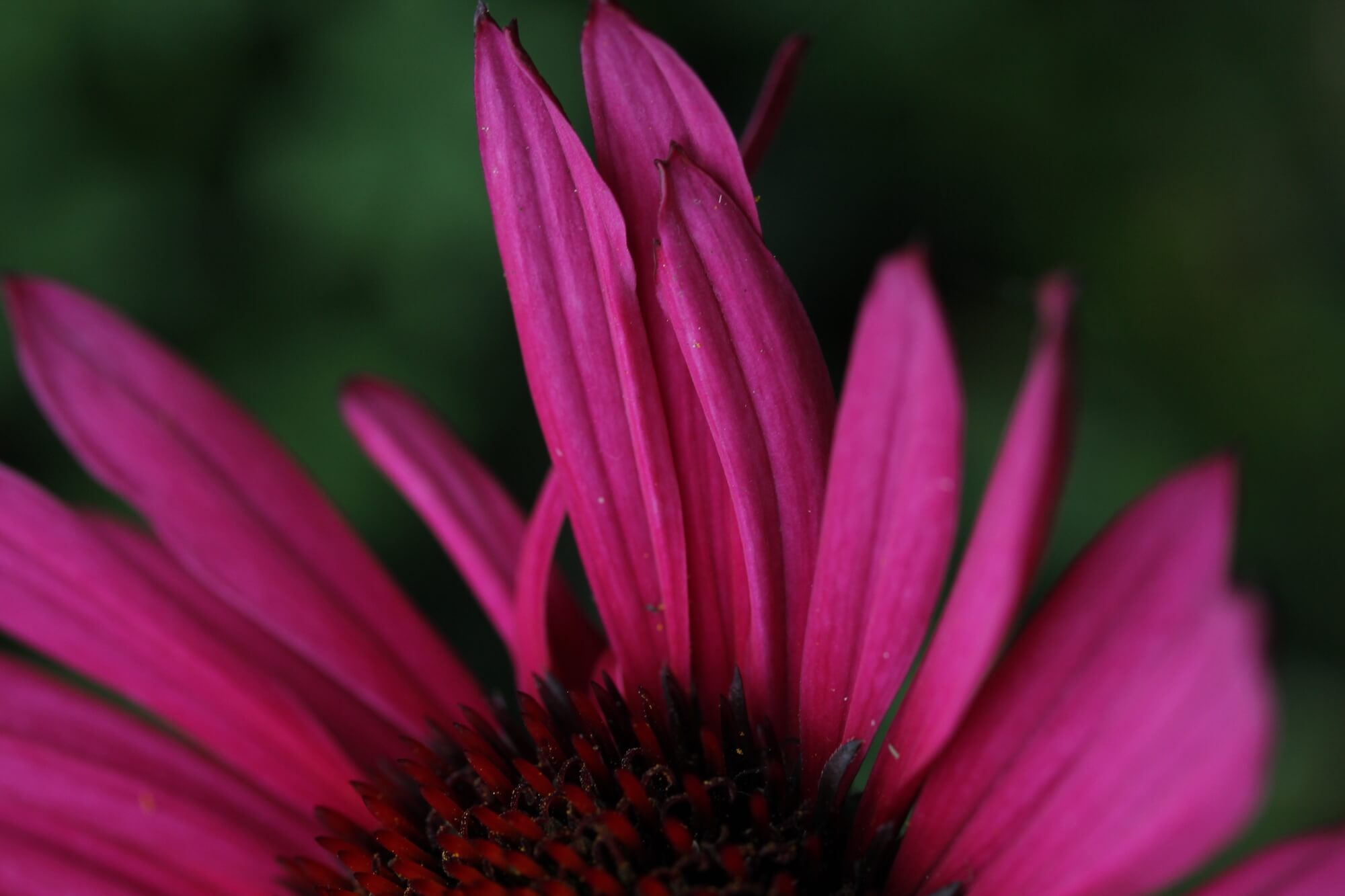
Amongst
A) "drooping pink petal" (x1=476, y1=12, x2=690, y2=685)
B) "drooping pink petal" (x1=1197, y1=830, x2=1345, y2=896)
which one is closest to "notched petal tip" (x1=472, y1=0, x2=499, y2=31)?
"drooping pink petal" (x1=476, y1=12, x2=690, y2=685)

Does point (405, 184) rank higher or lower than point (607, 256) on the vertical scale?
higher

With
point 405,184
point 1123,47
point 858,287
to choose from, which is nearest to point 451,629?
point 405,184

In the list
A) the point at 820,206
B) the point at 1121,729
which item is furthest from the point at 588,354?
the point at 820,206

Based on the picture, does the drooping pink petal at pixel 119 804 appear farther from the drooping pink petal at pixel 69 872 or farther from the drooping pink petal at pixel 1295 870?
the drooping pink petal at pixel 1295 870

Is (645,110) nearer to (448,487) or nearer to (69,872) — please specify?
(448,487)

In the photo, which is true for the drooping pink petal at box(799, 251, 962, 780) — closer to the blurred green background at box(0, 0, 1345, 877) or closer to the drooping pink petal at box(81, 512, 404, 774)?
the drooping pink petal at box(81, 512, 404, 774)

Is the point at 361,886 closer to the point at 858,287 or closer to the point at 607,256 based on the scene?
the point at 607,256

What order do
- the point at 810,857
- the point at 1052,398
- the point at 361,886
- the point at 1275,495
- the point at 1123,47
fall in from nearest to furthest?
1. the point at 1052,398
2. the point at 810,857
3. the point at 361,886
4. the point at 1275,495
5. the point at 1123,47
